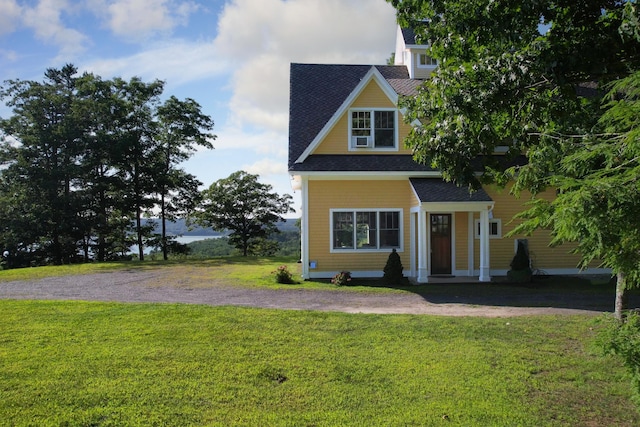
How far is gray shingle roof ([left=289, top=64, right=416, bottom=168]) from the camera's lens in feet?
56.7

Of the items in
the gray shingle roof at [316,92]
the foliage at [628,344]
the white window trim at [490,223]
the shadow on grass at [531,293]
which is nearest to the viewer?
the foliage at [628,344]

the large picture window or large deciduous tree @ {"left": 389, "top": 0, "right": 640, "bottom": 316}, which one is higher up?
large deciduous tree @ {"left": 389, "top": 0, "right": 640, "bottom": 316}

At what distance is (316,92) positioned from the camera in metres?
19.2

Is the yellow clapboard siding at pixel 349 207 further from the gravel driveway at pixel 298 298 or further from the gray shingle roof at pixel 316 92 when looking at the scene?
the gravel driveway at pixel 298 298

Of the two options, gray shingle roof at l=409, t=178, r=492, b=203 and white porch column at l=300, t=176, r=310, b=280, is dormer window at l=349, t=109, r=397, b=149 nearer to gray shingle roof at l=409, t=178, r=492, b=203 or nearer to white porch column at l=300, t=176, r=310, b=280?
gray shingle roof at l=409, t=178, r=492, b=203

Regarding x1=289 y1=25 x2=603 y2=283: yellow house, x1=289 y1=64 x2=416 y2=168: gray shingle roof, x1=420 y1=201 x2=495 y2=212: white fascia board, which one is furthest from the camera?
x1=289 y1=64 x2=416 y2=168: gray shingle roof

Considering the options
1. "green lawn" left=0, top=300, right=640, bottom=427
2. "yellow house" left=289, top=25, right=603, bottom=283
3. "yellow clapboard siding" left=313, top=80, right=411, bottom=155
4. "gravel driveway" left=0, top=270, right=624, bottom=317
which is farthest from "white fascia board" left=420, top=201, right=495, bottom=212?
"green lawn" left=0, top=300, right=640, bottom=427

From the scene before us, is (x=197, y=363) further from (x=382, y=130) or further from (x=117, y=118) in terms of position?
(x=117, y=118)

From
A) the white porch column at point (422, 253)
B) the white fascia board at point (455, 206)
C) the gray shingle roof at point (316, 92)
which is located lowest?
the white porch column at point (422, 253)

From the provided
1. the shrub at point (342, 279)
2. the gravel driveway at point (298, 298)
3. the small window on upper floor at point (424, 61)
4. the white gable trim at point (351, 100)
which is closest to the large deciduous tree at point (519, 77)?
the gravel driveway at point (298, 298)

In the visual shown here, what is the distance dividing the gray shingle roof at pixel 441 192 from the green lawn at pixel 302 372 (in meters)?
6.10

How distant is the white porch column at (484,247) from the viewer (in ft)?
50.5

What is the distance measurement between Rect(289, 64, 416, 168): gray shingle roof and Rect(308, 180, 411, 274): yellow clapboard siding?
1.74 metres

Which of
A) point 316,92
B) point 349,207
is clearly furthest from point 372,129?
point 316,92
